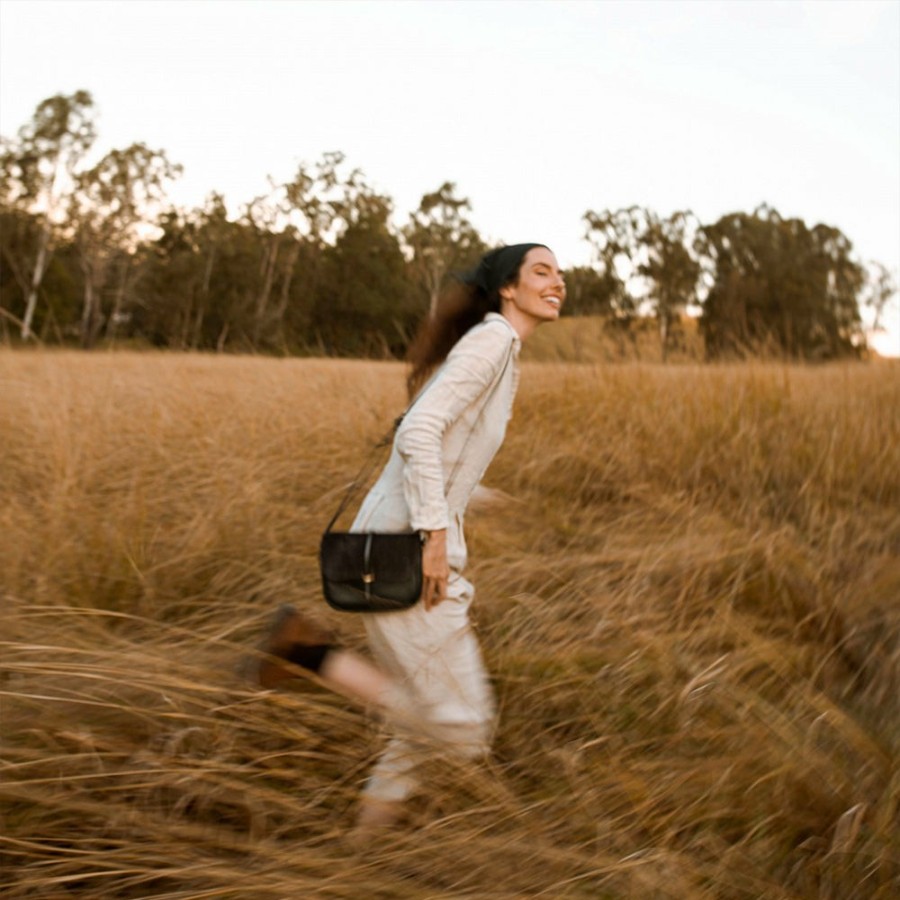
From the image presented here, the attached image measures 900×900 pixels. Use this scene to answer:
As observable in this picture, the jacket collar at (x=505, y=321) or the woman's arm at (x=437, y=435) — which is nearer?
the woman's arm at (x=437, y=435)

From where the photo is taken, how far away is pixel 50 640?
7.48 feet

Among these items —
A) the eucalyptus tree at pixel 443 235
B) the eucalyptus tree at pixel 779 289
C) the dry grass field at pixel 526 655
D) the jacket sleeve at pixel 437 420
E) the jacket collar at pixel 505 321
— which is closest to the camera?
the dry grass field at pixel 526 655

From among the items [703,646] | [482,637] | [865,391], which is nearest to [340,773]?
[482,637]

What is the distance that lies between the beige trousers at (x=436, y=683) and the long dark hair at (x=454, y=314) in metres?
0.60

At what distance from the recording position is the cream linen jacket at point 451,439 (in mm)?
1780

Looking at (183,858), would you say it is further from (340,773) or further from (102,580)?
(102,580)

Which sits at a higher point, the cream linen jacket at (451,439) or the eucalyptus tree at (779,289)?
the eucalyptus tree at (779,289)

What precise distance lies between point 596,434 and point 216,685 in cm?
296

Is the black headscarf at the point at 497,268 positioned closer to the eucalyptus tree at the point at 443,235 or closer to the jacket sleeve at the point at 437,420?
the jacket sleeve at the point at 437,420

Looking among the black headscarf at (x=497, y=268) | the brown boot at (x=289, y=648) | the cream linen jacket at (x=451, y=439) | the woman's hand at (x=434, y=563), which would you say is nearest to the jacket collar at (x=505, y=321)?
the cream linen jacket at (x=451, y=439)

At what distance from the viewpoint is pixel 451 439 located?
1.90m

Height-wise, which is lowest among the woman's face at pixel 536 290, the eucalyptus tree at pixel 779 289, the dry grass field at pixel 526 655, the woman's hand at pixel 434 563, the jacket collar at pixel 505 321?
the dry grass field at pixel 526 655

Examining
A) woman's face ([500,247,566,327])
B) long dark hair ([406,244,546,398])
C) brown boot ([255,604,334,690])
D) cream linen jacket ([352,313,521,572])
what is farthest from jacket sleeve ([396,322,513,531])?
brown boot ([255,604,334,690])

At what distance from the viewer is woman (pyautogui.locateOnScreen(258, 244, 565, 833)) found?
179cm
